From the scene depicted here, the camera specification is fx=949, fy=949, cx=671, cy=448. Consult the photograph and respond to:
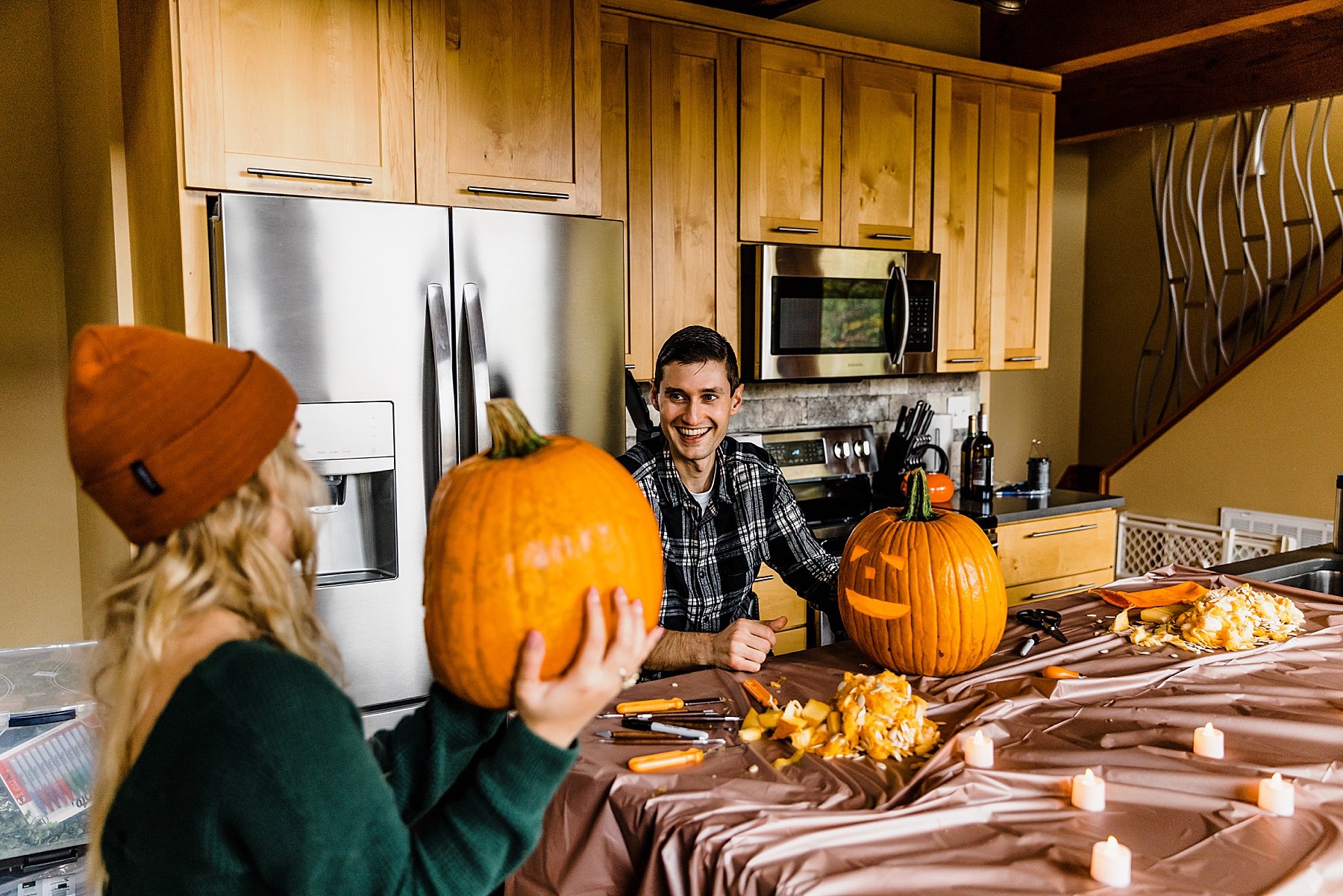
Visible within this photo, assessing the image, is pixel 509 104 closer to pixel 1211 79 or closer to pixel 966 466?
pixel 966 466

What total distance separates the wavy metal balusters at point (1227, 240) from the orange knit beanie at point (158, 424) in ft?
18.1

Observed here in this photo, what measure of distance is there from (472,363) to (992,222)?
2.62 m

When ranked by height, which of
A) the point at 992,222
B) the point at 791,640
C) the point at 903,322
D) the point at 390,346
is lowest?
the point at 791,640

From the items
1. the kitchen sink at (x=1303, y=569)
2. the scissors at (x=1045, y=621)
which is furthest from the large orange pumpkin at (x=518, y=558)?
the kitchen sink at (x=1303, y=569)

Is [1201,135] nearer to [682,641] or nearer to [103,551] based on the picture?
[682,641]

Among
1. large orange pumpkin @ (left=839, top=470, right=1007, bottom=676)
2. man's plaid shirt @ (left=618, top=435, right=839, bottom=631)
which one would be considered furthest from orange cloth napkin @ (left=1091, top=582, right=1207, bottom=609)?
man's plaid shirt @ (left=618, top=435, right=839, bottom=631)

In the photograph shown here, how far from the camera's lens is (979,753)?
1248 millimetres

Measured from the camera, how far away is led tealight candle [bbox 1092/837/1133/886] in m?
0.98

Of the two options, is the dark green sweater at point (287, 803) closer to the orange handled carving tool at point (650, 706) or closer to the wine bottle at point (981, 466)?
the orange handled carving tool at point (650, 706)

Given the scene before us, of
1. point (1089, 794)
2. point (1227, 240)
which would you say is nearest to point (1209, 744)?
point (1089, 794)

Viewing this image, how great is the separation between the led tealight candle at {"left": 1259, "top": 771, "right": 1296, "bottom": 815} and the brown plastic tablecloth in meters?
0.02

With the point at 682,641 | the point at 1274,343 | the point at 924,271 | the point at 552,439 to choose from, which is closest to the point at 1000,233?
the point at 924,271

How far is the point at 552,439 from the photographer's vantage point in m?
0.99

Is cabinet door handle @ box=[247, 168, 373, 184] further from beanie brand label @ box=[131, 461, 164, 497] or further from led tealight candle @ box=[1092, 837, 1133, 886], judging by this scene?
led tealight candle @ box=[1092, 837, 1133, 886]
